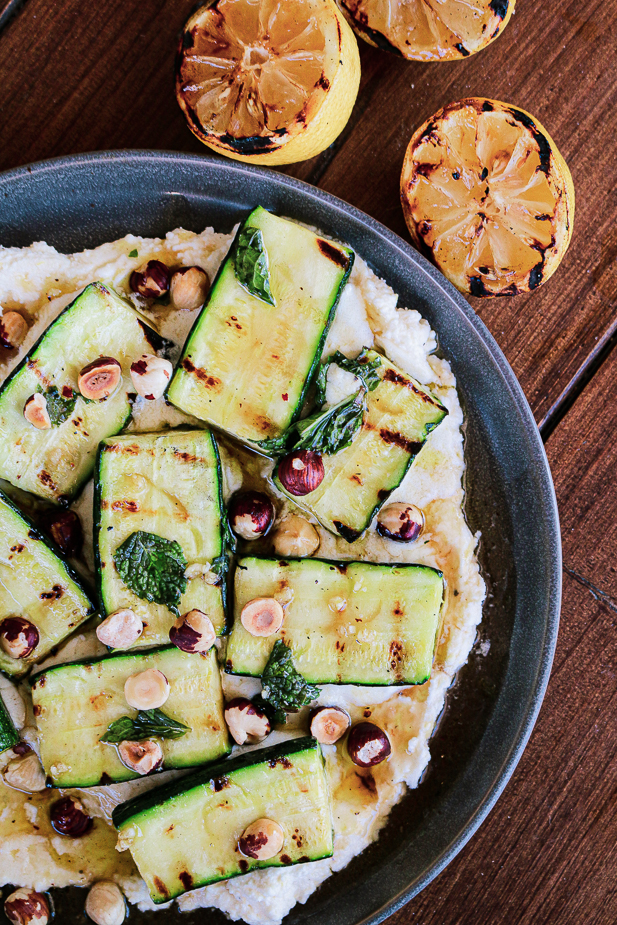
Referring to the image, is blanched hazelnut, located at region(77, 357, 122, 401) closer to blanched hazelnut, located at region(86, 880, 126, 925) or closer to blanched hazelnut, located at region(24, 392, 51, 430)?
blanched hazelnut, located at region(24, 392, 51, 430)

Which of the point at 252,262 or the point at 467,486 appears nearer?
the point at 252,262

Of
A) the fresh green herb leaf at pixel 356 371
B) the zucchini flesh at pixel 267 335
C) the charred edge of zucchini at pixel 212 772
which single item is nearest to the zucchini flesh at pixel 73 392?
the zucchini flesh at pixel 267 335

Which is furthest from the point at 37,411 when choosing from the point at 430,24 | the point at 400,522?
the point at 430,24

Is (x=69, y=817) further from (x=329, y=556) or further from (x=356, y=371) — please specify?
(x=356, y=371)

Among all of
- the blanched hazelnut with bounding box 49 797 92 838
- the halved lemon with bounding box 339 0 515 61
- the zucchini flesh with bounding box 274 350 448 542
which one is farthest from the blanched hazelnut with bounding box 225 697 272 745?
the halved lemon with bounding box 339 0 515 61

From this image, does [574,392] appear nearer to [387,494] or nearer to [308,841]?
[387,494]

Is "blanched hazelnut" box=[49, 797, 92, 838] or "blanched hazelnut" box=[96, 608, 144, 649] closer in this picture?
"blanched hazelnut" box=[96, 608, 144, 649]
